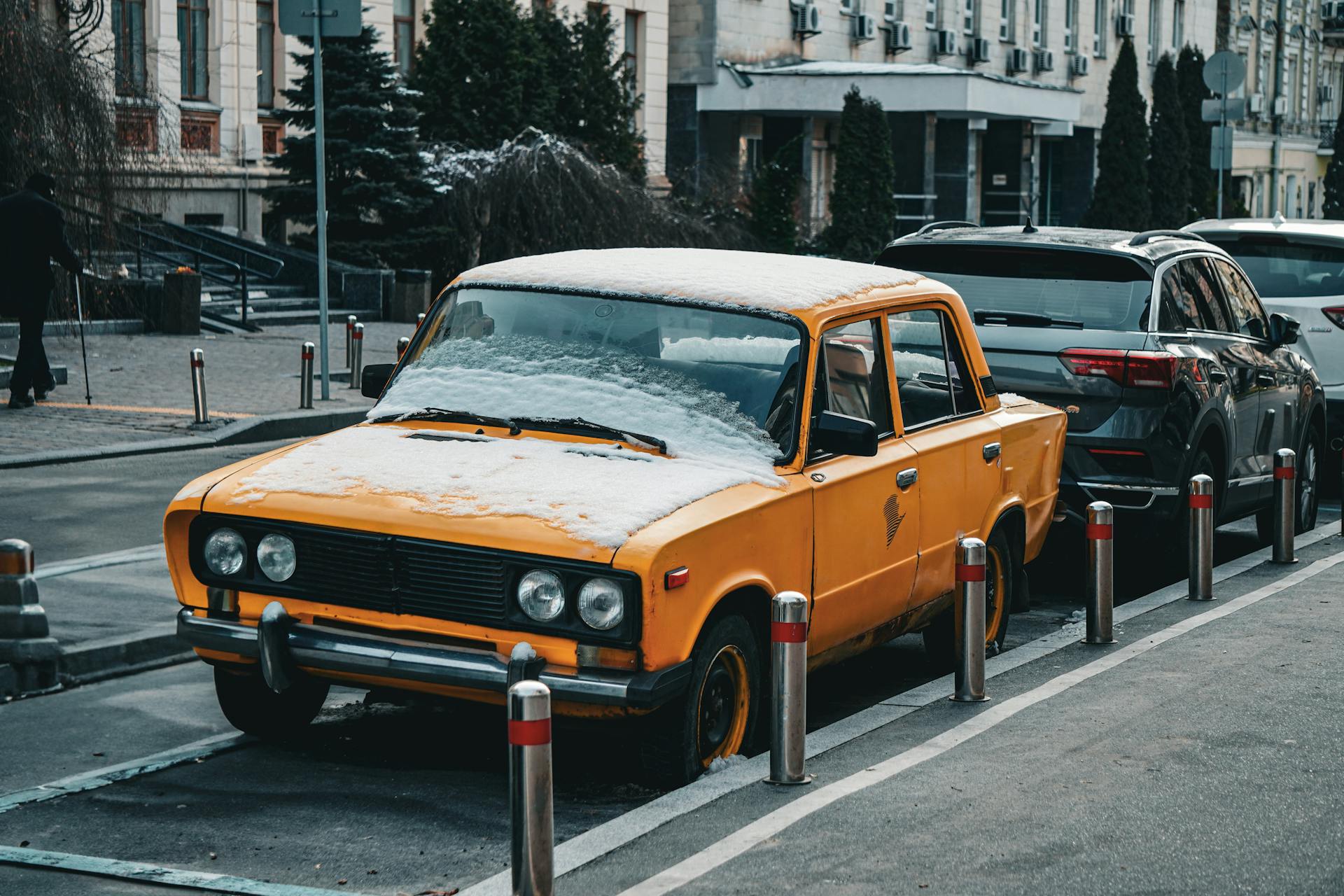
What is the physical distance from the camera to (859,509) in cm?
732

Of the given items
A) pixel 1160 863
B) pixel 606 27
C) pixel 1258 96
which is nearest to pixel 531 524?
pixel 1160 863

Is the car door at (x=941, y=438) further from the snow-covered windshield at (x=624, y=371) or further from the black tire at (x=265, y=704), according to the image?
the black tire at (x=265, y=704)

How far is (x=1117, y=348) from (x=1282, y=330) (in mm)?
2094

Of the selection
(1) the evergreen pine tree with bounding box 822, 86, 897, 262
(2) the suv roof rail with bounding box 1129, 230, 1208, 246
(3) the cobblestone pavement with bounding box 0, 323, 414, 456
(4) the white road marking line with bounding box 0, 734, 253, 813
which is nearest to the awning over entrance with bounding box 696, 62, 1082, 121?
(1) the evergreen pine tree with bounding box 822, 86, 897, 262

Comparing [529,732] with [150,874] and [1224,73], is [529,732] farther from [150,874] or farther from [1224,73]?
[1224,73]

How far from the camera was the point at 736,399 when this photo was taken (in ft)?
23.2

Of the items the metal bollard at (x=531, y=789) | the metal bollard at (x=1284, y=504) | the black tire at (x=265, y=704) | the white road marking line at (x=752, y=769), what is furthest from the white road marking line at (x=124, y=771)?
the metal bollard at (x=1284, y=504)

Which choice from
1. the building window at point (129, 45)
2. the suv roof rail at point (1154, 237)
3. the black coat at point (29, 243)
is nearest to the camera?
the suv roof rail at point (1154, 237)

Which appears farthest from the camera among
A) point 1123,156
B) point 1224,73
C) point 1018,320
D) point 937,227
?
point 1123,156

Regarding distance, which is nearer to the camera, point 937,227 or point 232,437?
point 937,227

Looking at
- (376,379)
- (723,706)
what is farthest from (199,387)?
(723,706)

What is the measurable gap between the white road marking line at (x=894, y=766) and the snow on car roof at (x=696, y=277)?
1645 mm

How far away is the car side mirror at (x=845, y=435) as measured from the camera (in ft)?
22.9

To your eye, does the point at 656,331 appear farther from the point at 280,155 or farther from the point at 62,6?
the point at 280,155
